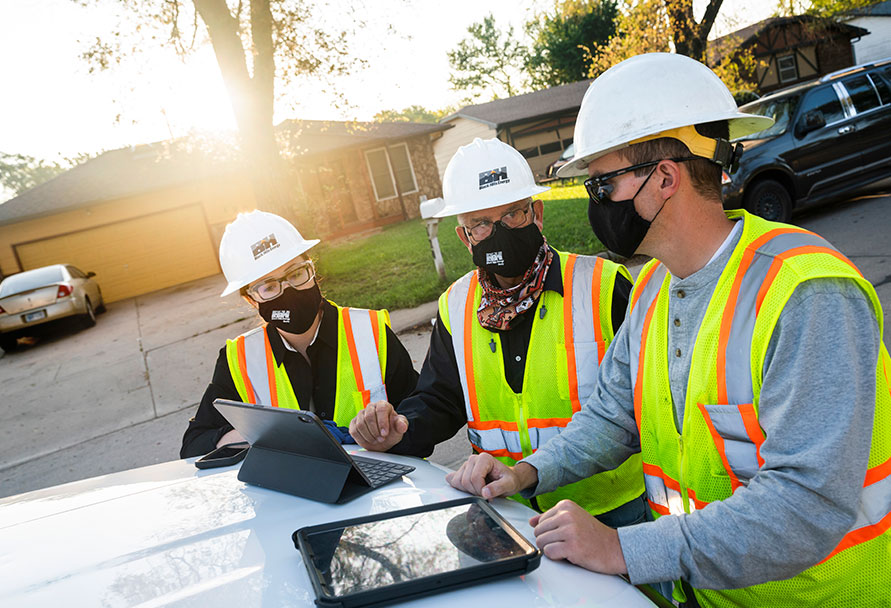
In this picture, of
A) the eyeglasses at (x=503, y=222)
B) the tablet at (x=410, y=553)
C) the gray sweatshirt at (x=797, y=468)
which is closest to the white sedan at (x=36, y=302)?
the eyeglasses at (x=503, y=222)

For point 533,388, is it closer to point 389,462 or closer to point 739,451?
point 389,462

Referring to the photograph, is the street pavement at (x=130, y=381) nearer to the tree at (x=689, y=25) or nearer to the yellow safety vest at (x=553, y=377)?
the yellow safety vest at (x=553, y=377)

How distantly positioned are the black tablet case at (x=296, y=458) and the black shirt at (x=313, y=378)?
0.97m

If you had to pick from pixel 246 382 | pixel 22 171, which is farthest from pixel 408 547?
pixel 22 171

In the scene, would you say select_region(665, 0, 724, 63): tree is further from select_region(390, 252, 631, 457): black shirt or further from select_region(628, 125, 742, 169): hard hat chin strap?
select_region(628, 125, 742, 169): hard hat chin strap

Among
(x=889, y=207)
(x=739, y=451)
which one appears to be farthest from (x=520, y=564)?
(x=889, y=207)

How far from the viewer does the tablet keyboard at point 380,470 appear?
1.91 m

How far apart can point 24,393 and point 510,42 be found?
64774 mm

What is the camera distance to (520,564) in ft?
4.22

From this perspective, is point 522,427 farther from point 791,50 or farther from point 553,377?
point 791,50

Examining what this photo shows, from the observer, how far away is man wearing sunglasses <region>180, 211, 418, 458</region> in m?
3.05

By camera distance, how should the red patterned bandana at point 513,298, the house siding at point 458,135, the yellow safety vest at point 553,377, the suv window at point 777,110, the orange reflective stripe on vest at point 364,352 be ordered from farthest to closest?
the house siding at point 458,135, the suv window at point 777,110, the orange reflective stripe on vest at point 364,352, the red patterned bandana at point 513,298, the yellow safety vest at point 553,377

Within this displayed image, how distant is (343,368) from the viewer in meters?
3.05

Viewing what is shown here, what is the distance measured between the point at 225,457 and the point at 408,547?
1.18 m
